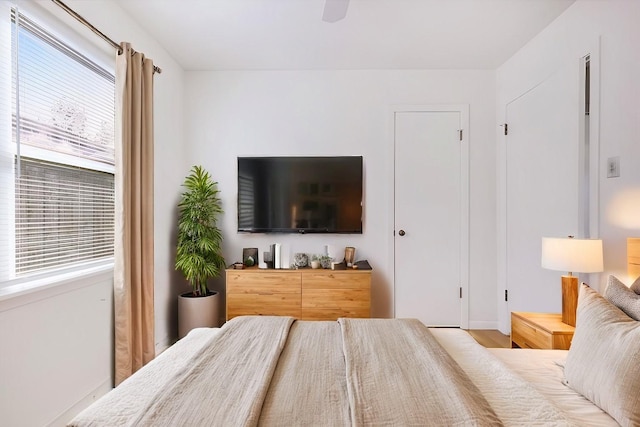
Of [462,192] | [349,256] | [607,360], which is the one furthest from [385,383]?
[462,192]

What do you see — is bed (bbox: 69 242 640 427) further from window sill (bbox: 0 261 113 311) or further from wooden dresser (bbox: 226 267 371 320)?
wooden dresser (bbox: 226 267 371 320)

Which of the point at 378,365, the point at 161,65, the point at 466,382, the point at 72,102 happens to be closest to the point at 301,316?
the point at 378,365

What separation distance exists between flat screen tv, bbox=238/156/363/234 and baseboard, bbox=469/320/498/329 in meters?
1.48

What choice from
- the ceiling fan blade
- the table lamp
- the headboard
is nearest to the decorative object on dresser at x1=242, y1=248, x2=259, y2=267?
the ceiling fan blade

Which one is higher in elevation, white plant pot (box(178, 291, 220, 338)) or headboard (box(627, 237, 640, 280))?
headboard (box(627, 237, 640, 280))

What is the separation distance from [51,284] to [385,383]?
177 centimetres

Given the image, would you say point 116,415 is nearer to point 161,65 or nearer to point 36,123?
point 36,123

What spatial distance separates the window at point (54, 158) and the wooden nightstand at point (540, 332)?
2835 millimetres

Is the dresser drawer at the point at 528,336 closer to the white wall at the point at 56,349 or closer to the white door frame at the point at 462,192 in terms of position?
the white door frame at the point at 462,192

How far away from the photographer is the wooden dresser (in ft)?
10.5

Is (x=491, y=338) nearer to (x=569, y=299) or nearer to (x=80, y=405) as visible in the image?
(x=569, y=299)

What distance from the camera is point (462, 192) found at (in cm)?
357

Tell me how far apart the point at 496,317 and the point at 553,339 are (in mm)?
1718

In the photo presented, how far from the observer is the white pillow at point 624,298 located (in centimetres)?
135
